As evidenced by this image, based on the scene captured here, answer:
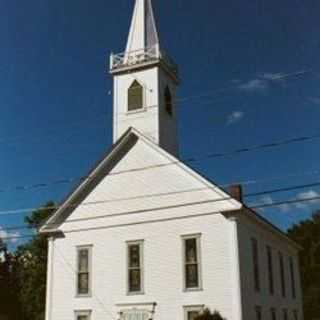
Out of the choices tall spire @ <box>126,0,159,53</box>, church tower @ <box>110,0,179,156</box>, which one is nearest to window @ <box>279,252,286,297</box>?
church tower @ <box>110,0,179,156</box>

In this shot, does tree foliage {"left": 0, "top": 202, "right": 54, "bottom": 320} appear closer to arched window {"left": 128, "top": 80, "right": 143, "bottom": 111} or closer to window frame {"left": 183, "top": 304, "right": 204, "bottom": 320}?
arched window {"left": 128, "top": 80, "right": 143, "bottom": 111}

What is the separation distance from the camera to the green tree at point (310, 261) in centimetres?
5609

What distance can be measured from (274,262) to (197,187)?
823 cm

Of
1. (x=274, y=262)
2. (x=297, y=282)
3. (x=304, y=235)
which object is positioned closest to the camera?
(x=274, y=262)

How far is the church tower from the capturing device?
3303 centimetres

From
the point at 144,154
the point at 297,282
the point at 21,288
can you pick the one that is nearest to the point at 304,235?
the point at 297,282

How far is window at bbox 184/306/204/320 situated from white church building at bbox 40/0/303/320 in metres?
0.04

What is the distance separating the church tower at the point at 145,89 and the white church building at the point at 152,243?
0.35 feet

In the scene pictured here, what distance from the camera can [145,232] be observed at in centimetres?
2881

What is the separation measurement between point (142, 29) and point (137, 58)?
2.45 meters

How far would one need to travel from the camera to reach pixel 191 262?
27.2 meters

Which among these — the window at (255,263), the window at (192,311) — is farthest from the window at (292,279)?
the window at (192,311)

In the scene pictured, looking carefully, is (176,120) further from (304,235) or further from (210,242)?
(304,235)

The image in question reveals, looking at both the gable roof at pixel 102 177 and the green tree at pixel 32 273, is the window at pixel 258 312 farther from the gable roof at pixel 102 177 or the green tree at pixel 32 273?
the green tree at pixel 32 273
